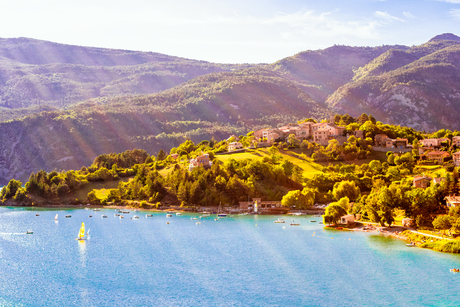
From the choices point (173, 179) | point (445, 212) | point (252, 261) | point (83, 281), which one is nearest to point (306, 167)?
point (173, 179)

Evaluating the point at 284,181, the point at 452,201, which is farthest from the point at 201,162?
the point at 452,201

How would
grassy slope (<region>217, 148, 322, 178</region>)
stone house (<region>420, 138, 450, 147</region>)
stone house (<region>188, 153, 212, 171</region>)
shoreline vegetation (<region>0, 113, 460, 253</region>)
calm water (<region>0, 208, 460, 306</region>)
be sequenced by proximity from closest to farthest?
calm water (<region>0, 208, 460, 306</region>)
shoreline vegetation (<region>0, 113, 460, 253</region>)
grassy slope (<region>217, 148, 322, 178</region>)
stone house (<region>188, 153, 212, 171</region>)
stone house (<region>420, 138, 450, 147</region>)

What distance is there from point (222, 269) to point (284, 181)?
5939 cm

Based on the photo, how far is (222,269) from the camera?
2168 inches

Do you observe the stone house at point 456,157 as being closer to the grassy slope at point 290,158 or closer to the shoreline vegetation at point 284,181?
the shoreline vegetation at point 284,181

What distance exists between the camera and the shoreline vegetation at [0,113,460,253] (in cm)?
8081

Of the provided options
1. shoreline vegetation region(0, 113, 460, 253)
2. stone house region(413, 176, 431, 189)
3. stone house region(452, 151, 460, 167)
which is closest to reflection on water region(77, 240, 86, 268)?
shoreline vegetation region(0, 113, 460, 253)

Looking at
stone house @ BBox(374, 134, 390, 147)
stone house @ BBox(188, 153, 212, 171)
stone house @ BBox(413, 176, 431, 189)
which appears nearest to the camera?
stone house @ BBox(413, 176, 431, 189)

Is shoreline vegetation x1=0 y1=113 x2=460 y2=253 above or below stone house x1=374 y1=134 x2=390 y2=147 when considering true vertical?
below

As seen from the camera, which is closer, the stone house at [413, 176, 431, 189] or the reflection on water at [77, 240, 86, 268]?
the reflection on water at [77, 240, 86, 268]

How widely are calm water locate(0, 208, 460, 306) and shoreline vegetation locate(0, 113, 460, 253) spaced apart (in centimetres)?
1337

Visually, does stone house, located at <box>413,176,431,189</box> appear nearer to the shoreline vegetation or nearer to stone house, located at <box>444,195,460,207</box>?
the shoreline vegetation

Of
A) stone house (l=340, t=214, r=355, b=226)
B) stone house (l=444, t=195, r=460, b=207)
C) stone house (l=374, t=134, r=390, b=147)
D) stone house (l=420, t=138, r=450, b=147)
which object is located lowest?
stone house (l=340, t=214, r=355, b=226)

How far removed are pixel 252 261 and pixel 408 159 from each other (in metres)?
67.7
